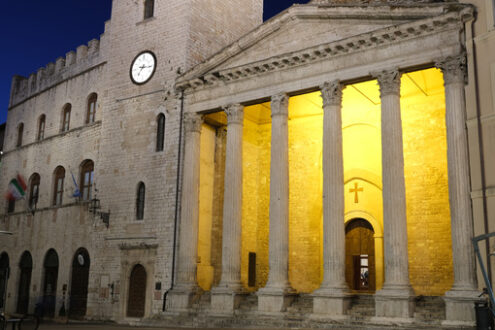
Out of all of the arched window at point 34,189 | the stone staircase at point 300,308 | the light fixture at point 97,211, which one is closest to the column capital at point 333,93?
the stone staircase at point 300,308

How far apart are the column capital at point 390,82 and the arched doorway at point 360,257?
625cm

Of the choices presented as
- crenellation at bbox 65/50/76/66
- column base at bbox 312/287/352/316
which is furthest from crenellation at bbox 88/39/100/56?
column base at bbox 312/287/352/316

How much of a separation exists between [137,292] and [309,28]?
11491mm

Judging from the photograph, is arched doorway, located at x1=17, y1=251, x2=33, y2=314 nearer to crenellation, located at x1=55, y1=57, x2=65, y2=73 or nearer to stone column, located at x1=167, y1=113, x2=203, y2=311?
crenellation, located at x1=55, y1=57, x2=65, y2=73

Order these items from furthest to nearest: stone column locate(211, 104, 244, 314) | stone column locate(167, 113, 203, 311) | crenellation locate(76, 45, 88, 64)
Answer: crenellation locate(76, 45, 88, 64) < stone column locate(167, 113, 203, 311) < stone column locate(211, 104, 244, 314)

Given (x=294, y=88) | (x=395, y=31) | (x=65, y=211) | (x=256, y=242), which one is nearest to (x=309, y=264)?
(x=256, y=242)

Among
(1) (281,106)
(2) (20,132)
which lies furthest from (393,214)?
(2) (20,132)

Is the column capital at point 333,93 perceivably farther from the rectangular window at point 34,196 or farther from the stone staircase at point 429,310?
the rectangular window at point 34,196

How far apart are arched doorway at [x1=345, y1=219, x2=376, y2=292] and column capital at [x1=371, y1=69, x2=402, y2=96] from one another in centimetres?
625

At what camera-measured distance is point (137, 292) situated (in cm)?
2022

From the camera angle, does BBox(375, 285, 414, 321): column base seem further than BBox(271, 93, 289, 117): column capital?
No

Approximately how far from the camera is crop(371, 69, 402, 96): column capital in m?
15.8

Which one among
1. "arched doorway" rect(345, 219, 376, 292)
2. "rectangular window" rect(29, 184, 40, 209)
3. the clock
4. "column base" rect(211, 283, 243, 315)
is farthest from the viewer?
"rectangular window" rect(29, 184, 40, 209)

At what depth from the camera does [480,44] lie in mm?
14438
